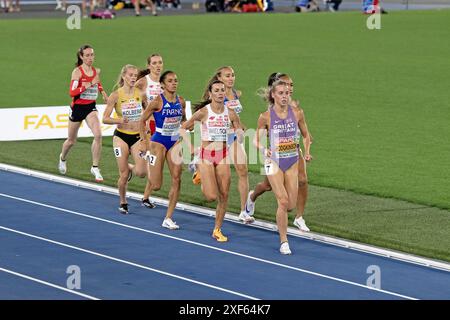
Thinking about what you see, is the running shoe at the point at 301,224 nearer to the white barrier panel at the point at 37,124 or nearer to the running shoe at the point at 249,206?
A: the running shoe at the point at 249,206

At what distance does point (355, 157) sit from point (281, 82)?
7105mm

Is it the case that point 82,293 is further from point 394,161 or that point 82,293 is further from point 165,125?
point 394,161

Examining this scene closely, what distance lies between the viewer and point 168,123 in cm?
1719

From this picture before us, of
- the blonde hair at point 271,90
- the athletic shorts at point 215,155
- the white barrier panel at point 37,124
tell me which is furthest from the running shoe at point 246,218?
the white barrier panel at point 37,124

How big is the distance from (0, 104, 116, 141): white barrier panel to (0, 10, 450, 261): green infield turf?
1.01ft

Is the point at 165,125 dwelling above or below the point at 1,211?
above

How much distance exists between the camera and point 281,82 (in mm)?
15828

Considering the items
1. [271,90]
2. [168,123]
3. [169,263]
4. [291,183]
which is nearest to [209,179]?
[291,183]

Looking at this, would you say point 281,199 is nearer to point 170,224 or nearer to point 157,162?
point 170,224

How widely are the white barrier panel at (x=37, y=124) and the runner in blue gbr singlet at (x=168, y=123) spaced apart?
758cm

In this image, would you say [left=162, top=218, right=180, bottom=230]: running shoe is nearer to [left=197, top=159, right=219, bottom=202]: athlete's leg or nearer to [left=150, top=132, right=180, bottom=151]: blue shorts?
[left=197, top=159, right=219, bottom=202]: athlete's leg

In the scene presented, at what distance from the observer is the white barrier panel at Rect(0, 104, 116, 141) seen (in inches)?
965

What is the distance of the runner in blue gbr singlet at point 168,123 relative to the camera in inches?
675
